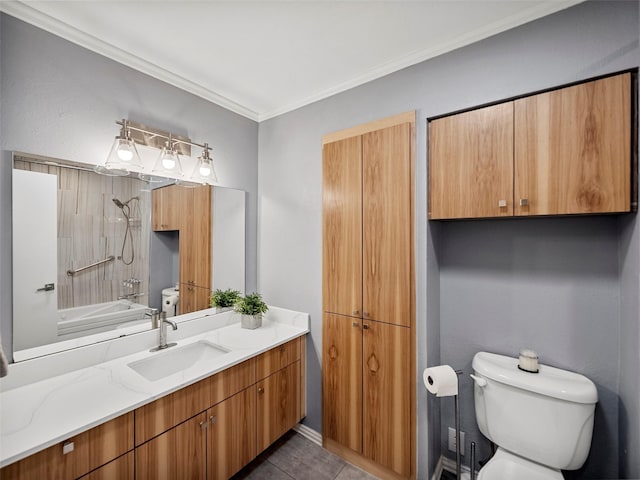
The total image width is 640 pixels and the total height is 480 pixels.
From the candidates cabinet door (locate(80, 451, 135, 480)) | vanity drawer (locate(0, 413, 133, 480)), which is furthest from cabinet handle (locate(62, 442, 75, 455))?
cabinet door (locate(80, 451, 135, 480))

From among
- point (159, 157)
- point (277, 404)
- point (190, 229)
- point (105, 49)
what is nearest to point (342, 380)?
point (277, 404)

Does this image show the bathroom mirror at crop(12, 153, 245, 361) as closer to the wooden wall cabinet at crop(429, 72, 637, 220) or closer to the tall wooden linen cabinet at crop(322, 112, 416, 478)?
the tall wooden linen cabinet at crop(322, 112, 416, 478)

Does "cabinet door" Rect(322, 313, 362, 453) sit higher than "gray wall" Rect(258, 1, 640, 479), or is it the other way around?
"gray wall" Rect(258, 1, 640, 479)

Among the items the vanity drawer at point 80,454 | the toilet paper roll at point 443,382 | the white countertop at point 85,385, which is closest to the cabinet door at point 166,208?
the white countertop at point 85,385

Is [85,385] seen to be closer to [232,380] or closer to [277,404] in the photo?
[232,380]

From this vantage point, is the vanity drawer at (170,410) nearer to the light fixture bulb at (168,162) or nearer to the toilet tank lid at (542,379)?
the light fixture bulb at (168,162)

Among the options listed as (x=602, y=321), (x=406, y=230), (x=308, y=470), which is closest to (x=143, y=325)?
(x=308, y=470)

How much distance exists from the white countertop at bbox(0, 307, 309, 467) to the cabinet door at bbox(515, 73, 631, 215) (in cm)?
164

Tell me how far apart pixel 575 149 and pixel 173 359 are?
2301 millimetres

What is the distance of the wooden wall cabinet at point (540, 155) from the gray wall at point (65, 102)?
5.50 feet

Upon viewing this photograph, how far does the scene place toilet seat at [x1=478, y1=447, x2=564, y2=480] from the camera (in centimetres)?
128

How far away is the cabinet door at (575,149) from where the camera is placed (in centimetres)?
113

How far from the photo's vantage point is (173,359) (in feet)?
5.59

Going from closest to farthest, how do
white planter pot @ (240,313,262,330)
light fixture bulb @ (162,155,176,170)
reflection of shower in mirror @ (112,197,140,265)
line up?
reflection of shower in mirror @ (112,197,140,265)
light fixture bulb @ (162,155,176,170)
white planter pot @ (240,313,262,330)
